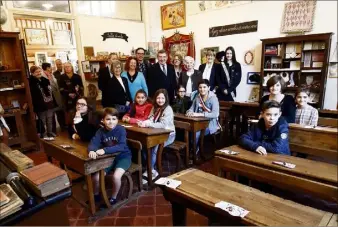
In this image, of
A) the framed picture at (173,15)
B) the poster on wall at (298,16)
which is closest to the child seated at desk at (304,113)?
the poster on wall at (298,16)

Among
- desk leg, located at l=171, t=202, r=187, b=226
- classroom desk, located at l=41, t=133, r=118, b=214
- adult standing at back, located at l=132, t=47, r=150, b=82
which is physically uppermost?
adult standing at back, located at l=132, t=47, r=150, b=82

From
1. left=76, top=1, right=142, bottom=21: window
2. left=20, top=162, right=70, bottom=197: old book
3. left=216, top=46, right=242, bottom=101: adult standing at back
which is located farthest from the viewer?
left=76, top=1, right=142, bottom=21: window

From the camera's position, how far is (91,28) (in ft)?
17.3

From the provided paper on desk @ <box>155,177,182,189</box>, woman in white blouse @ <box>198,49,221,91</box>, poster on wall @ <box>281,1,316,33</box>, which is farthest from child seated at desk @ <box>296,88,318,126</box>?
poster on wall @ <box>281,1,316,33</box>

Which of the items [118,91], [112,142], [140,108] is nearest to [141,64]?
[118,91]

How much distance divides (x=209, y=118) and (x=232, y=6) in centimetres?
299

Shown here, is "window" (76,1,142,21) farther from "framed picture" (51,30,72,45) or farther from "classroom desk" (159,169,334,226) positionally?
"classroom desk" (159,169,334,226)

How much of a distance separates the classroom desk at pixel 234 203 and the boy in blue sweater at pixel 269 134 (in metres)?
0.42

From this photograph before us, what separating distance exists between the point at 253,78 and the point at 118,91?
2872 mm

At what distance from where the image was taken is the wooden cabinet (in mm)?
3623

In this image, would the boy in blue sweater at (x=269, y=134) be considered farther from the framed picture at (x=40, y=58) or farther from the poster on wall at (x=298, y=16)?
the framed picture at (x=40, y=58)

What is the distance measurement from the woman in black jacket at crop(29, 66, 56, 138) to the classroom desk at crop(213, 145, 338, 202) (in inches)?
128

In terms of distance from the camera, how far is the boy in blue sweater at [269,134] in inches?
59.5

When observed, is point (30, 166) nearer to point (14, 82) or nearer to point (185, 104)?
point (185, 104)
